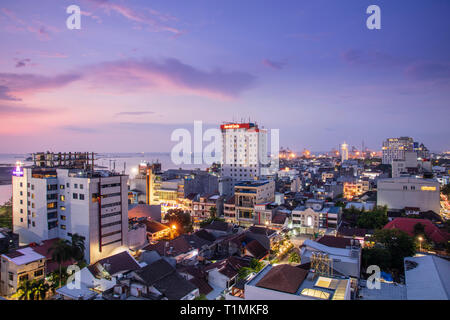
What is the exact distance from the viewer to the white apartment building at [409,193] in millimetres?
19203

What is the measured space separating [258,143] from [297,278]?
23132 millimetres

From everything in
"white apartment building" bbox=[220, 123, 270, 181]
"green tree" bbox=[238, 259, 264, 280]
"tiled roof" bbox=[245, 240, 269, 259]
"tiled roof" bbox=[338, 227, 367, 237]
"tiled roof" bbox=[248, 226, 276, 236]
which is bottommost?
"tiled roof" bbox=[245, 240, 269, 259]

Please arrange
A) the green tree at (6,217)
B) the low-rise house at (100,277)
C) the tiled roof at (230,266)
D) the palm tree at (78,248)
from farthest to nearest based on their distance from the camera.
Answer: the green tree at (6,217) → the palm tree at (78,248) → the tiled roof at (230,266) → the low-rise house at (100,277)

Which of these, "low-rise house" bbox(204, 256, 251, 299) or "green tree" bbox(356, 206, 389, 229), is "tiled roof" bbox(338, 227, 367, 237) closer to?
"green tree" bbox(356, 206, 389, 229)

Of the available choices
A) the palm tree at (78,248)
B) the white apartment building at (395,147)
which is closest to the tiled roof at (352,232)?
the palm tree at (78,248)

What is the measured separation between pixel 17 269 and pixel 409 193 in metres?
21.8

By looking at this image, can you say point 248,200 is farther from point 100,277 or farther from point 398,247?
point 100,277

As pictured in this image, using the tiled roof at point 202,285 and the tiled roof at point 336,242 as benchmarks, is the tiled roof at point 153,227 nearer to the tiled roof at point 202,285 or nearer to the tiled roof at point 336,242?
the tiled roof at point 202,285

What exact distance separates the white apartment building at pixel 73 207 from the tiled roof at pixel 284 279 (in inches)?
321

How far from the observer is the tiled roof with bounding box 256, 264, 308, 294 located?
21.2 feet

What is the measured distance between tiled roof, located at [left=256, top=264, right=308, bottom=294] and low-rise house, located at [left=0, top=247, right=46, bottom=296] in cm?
764

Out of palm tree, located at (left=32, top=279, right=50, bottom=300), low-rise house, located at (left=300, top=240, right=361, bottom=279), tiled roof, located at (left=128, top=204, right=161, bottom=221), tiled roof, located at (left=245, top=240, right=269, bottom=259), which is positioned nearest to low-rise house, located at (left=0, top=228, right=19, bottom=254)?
tiled roof, located at (left=128, top=204, right=161, bottom=221)

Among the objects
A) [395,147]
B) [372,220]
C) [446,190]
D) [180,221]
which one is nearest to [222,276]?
[180,221]
